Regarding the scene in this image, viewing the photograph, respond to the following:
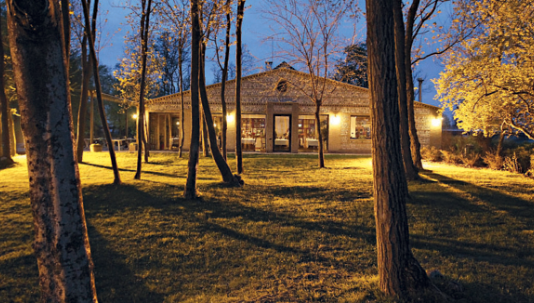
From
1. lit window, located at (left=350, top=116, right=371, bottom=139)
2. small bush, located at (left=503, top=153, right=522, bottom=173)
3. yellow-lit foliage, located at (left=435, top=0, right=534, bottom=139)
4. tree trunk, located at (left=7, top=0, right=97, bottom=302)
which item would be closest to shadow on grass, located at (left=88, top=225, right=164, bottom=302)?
tree trunk, located at (left=7, top=0, right=97, bottom=302)

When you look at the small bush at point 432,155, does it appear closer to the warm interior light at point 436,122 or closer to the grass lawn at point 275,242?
the warm interior light at point 436,122

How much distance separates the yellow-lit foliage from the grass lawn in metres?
3.45

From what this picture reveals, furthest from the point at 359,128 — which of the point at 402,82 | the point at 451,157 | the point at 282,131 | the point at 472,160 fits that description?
the point at 402,82

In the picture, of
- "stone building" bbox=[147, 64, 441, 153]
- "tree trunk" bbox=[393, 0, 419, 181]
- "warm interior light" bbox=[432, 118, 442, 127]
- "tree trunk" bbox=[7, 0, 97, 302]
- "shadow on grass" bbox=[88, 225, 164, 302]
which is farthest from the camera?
"warm interior light" bbox=[432, 118, 442, 127]

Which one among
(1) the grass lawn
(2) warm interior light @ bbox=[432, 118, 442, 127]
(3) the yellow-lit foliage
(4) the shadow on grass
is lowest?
(4) the shadow on grass

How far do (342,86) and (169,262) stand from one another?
18.3m

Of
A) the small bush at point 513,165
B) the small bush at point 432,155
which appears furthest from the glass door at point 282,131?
the small bush at point 513,165

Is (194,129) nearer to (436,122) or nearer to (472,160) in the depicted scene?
(472,160)

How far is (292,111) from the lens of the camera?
63.8 ft

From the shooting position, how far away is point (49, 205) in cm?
197

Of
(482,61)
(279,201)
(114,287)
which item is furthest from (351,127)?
(114,287)

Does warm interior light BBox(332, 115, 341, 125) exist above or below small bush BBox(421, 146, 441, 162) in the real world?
above

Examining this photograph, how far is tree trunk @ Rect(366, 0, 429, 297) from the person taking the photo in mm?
2666

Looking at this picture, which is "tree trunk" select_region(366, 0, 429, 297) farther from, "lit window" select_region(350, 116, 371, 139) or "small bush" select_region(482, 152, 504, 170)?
"lit window" select_region(350, 116, 371, 139)
